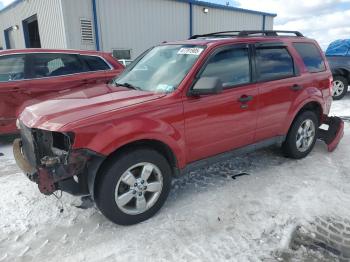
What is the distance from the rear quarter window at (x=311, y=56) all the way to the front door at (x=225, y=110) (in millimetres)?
1223

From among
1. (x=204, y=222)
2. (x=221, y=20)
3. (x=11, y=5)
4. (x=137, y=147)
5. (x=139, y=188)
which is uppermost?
(x=11, y=5)

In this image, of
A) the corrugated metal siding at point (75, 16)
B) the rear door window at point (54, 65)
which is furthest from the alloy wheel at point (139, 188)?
the corrugated metal siding at point (75, 16)

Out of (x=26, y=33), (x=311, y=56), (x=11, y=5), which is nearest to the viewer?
(x=311, y=56)

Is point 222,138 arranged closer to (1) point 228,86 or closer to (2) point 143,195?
(1) point 228,86

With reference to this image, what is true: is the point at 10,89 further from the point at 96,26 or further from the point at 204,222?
the point at 96,26

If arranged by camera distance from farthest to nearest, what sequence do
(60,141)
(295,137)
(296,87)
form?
(295,137) → (296,87) → (60,141)

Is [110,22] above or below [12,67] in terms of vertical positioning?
above

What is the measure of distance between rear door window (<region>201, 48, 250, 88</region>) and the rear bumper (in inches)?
59.6

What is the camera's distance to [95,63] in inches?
242

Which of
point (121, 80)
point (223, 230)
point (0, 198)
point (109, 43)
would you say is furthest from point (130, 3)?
point (223, 230)

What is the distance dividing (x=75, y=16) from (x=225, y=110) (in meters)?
10.5

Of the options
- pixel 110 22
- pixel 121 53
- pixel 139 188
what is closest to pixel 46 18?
pixel 110 22

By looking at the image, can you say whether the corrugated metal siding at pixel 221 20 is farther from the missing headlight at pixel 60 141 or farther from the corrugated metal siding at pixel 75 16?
the missing headlight at pixel 60 141

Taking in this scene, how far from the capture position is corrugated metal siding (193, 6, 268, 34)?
16.8 m
